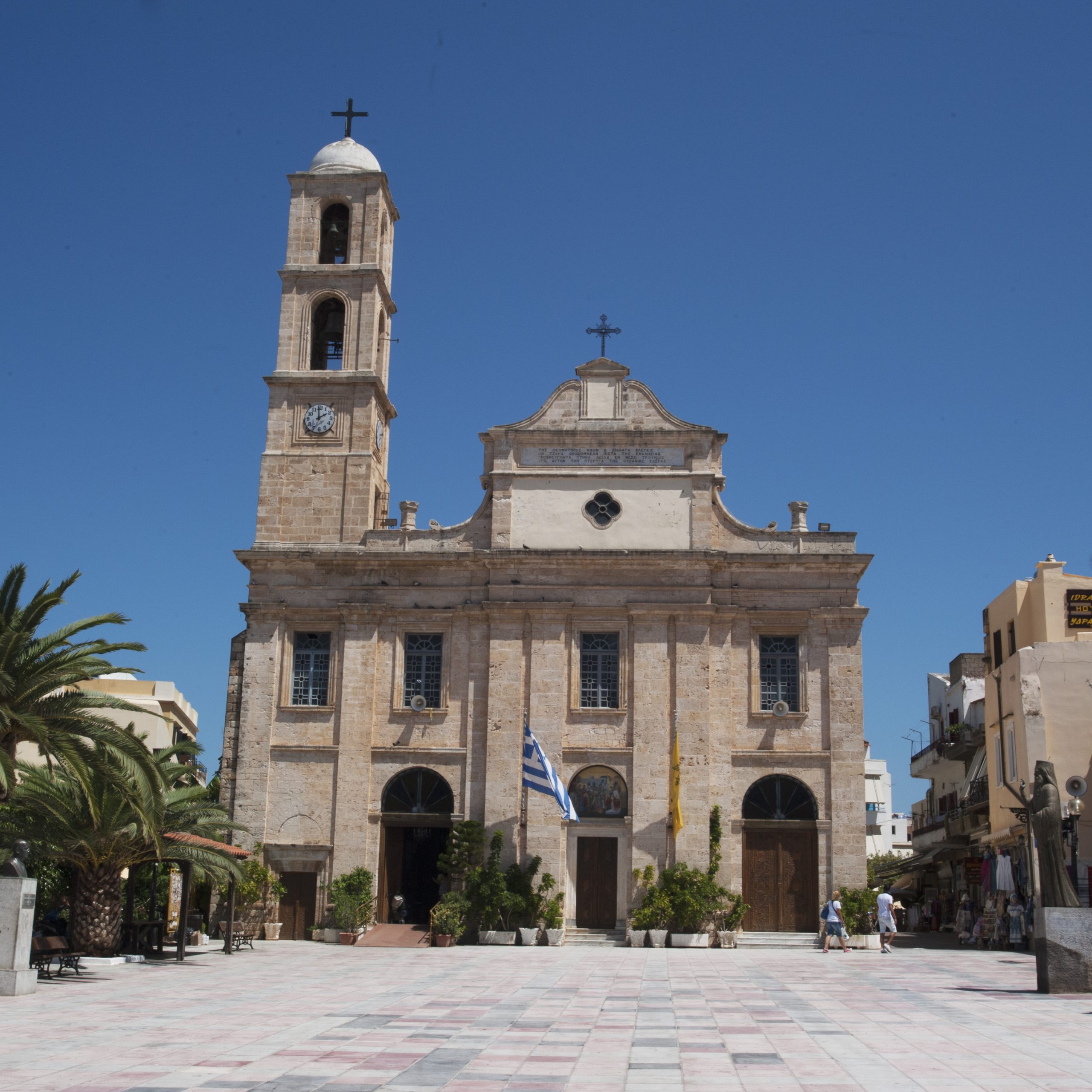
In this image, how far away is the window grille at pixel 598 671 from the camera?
33.2m

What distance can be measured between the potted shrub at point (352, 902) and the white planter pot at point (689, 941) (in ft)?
24.0

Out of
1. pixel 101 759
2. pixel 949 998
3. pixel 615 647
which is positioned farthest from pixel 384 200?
pixel 949 998

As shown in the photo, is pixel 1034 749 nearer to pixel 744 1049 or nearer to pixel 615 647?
pixel 615 647

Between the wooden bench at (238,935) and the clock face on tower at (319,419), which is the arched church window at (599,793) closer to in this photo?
the wooden bench at (238,935)

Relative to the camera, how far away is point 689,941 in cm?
3058

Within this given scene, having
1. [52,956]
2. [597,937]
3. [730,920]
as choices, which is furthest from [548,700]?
[52,956]

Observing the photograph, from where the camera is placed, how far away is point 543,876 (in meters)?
31.5

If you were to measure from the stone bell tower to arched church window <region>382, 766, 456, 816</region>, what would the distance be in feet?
21.1

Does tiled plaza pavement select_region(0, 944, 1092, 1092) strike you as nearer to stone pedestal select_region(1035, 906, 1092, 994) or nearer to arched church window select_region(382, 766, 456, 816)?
stone pedestal select_region(1035, 906, 1092, 994)

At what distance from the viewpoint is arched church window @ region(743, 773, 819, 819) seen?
3244 cm

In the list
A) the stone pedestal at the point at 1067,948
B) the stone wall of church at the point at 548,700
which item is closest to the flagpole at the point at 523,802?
the stone wall of church at the point at 548,700

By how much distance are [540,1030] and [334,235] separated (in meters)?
27.9

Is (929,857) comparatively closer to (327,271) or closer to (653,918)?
(653,918)

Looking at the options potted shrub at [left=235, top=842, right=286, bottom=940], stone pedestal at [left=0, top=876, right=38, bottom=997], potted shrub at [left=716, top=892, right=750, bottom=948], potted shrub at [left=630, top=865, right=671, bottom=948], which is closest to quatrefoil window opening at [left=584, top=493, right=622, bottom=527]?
potted shrub at [left=630, top=865, right=671, bottom=948]
